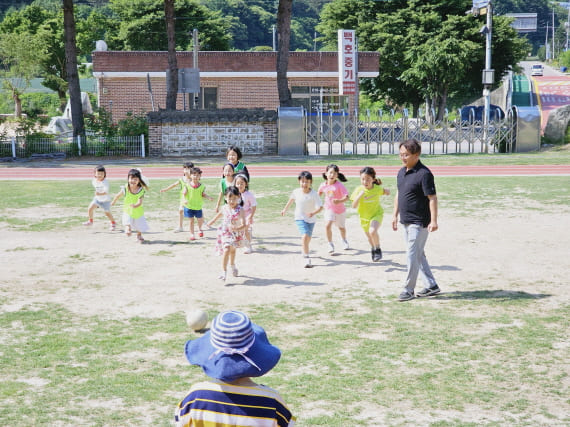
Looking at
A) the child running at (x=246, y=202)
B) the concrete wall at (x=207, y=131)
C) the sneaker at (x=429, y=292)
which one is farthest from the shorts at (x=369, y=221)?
the concrete wall at (x=207, y=131)

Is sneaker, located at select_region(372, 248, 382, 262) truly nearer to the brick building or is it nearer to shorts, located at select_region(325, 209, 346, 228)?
shorts, located at select_region(325, 209, 346, 228)

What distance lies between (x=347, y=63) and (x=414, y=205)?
3241cm

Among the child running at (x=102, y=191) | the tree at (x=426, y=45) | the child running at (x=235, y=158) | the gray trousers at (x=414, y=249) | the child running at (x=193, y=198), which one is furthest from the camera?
the tree at (x=426, y=45)

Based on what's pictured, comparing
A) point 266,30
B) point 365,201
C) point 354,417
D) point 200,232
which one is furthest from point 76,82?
point 266,30

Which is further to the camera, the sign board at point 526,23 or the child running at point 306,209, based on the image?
the sign board at point 526,23

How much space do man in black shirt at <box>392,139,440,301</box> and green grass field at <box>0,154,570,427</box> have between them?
0.51 meters

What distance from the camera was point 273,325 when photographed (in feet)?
25.5

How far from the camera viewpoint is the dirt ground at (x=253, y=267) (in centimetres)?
901

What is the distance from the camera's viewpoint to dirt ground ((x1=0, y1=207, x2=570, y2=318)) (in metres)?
9.01

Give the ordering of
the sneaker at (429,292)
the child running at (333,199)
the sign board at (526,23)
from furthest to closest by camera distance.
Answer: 1. the sign board at (526,23)
2. the child running at (333,199)
3. the sneaker at (429,292)

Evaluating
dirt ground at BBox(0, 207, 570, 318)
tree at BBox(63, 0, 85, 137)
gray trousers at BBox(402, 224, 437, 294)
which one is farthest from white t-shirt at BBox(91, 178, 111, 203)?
tree at BBox(63, 0, 85, 137)

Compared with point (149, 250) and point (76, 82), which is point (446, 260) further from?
point (76, 82)

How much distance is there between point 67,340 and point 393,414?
3.58 metres

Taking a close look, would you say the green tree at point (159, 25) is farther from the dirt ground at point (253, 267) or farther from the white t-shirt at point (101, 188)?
the dirt ground at point (253, 267)
